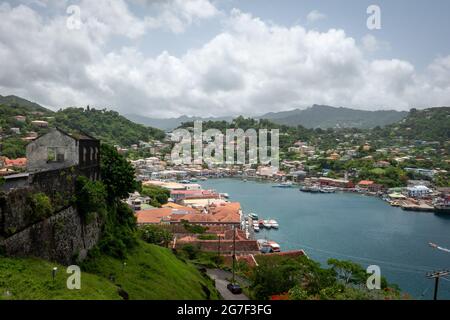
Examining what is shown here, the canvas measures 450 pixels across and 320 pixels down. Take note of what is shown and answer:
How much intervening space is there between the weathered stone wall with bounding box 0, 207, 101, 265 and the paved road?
6.80 m

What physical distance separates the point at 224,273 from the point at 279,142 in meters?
103

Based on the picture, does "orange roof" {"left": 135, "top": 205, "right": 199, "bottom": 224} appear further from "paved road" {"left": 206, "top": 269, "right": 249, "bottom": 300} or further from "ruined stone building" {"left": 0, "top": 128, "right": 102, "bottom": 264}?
"ruined stone building" {"left": 0, "top": 128, "right": 102, "bottom": 264}

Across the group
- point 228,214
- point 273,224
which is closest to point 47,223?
point 228,214

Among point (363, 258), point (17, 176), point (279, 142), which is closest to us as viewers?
point (17, 176)

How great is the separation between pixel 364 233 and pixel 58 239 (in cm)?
3663

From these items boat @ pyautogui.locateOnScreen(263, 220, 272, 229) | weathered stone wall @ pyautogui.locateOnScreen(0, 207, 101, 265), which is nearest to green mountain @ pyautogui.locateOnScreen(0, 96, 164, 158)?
boat @ pyautogui.locateOnScreen(263, 220, 272, 229)

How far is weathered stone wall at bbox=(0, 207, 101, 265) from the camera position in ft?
29.6

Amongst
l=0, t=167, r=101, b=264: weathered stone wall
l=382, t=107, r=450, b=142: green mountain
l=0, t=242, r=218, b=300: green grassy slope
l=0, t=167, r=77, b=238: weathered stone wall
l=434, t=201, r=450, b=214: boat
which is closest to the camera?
l=0, t=242, r=218, b=300: green grassy slope

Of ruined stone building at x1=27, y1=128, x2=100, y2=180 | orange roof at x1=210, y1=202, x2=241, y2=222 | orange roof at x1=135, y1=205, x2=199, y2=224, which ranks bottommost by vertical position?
orange roof at x1=210, y1=202, x2=241, y2=222

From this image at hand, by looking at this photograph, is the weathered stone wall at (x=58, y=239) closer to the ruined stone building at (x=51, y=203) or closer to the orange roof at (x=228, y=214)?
the ruined stone building at (x=51, y=203)

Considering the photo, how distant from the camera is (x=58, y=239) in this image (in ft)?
35.8
